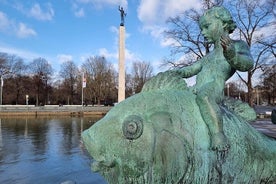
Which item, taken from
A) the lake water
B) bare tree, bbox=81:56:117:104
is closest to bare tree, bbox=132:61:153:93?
bare tree, bbox=81:56:117:104

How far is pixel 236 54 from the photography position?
2.55 m

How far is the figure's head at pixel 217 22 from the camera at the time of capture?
106 inches

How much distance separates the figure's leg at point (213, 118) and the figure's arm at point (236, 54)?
41 cm

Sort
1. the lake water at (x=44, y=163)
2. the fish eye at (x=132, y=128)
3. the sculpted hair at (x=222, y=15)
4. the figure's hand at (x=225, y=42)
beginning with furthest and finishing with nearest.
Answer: the lake water at (x=44, y=163) → the sculpted hair at (x=222, y=15) → the figure's hand at (x=225, y=42) → the fish eye at (x=132, y=128)

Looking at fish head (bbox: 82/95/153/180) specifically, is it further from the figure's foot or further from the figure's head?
the figure's head

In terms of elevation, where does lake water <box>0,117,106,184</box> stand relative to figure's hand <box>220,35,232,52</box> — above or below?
below

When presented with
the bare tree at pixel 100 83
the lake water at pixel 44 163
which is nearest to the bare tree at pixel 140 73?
the bare tree at pixel 100 83

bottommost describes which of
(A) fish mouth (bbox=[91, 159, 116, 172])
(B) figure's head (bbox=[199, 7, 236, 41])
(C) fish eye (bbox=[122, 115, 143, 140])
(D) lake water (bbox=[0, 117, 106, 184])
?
(D) lake water (bbox=[0, 117, 106, 184])

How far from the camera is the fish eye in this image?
203 cm

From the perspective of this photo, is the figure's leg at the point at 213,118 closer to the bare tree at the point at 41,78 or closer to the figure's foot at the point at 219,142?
the figure's foot at the point at 219,142

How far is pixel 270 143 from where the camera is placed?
2.67 meters

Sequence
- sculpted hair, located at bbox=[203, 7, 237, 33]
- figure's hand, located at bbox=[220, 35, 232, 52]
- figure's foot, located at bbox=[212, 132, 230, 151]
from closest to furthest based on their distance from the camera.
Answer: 1. figure's foot, located at bbox=[212, 132, 230, 151]
2. figure's hand, located at bbox=[220, 35, 232, 52]
3. sculpted hair, located at bbox=[203, 7, 237, 33]

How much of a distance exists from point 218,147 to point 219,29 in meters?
1.00

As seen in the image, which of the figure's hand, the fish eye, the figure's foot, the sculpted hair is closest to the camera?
the fish eye
